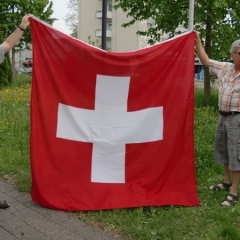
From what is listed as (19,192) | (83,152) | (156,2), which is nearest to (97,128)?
(83,152)

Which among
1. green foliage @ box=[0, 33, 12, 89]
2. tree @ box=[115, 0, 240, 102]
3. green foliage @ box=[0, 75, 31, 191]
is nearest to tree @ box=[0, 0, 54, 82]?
green foliage @ box=[0, 33, 12, 89]

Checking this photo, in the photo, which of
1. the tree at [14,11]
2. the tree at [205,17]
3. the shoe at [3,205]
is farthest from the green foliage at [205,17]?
the tree at [14,11]

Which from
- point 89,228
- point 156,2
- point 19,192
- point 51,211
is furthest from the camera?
point 156,2

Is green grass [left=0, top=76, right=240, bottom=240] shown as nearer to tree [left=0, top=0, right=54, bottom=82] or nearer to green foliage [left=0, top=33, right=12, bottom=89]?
green foliage [left=0, top=33, right=12, bottom=89]

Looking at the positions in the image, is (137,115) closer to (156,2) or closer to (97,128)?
(97,128)

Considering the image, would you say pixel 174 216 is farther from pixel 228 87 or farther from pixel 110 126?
pixel 228 87

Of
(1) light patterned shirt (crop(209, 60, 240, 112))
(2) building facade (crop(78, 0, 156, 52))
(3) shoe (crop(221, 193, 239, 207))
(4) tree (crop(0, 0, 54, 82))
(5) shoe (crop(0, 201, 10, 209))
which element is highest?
(2) building facade (crop(78, 0, 156, 52))

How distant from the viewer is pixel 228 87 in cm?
417

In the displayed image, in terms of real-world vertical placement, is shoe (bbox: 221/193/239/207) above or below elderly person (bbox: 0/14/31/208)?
below

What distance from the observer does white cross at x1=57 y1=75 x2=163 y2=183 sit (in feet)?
13.6

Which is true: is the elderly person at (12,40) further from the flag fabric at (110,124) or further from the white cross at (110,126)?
the white cross at (110,126)

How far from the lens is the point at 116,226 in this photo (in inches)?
147

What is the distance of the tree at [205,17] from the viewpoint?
411 inches

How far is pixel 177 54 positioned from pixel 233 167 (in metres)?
1.39
